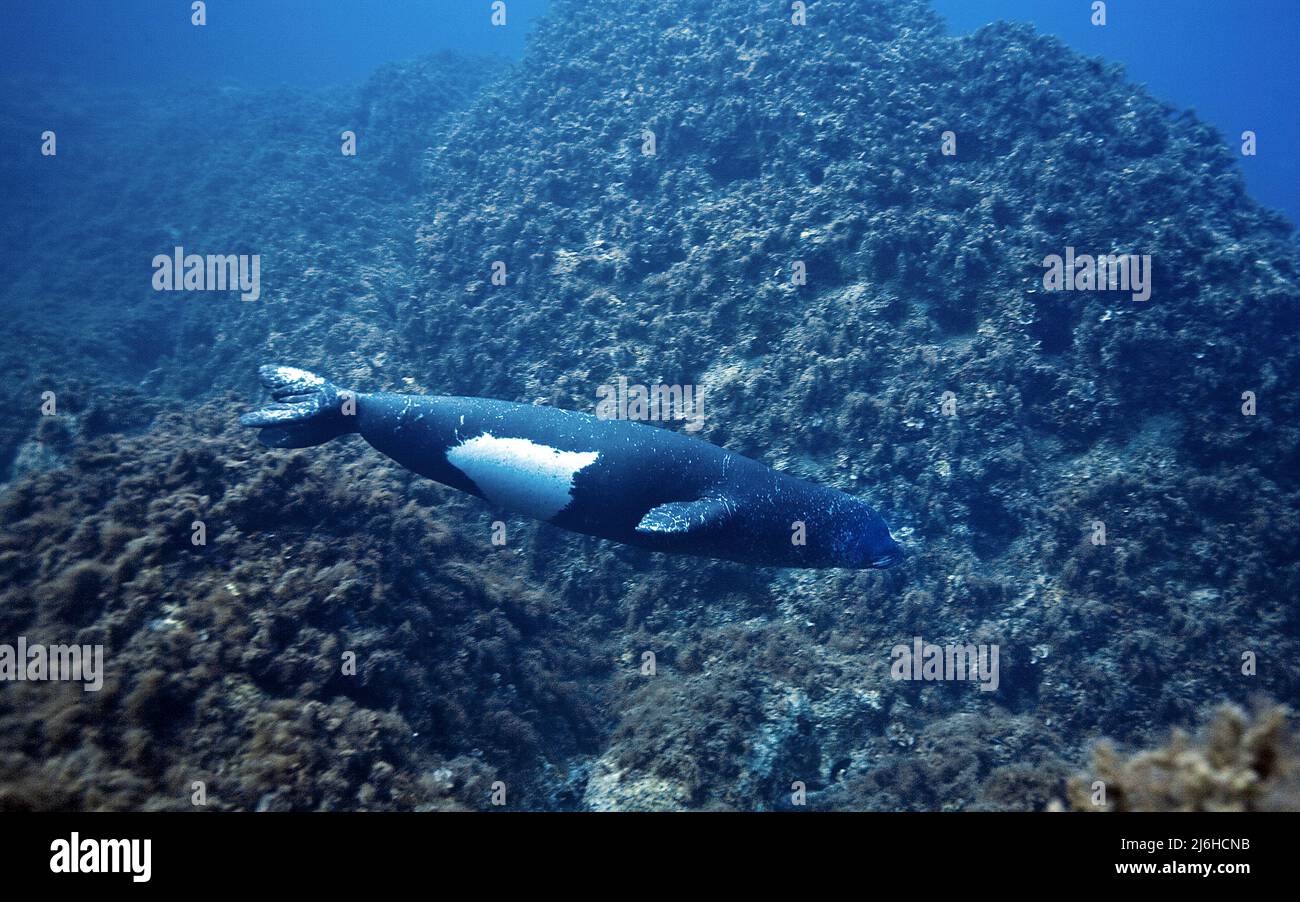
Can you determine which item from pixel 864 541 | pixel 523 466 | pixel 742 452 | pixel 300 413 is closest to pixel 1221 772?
pixel 864 541

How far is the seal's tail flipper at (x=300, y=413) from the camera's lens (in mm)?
5562

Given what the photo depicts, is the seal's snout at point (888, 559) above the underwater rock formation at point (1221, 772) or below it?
above

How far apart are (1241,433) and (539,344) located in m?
9.20

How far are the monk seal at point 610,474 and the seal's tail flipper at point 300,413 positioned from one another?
0.5 inches

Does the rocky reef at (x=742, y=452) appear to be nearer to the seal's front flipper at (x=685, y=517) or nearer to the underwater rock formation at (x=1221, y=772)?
the underwater rock formation at (x=1221, y=772)

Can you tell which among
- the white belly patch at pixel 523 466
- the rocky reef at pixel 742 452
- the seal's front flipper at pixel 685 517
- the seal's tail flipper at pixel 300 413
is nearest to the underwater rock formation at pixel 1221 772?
the rocky reef at pixel 742 452

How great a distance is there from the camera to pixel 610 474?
5.68m

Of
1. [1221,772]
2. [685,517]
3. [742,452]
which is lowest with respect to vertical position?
[1221,772]

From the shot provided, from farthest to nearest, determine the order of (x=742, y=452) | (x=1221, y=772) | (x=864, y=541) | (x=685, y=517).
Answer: (x=742, y=452) < (x=864, y=541) < (x=685, y=517) < (x=1221, y=772)

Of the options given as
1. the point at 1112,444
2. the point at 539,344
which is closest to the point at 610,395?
the point at 539,344

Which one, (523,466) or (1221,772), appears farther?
(523,466)

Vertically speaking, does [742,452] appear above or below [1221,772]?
above

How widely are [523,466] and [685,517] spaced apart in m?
1.72

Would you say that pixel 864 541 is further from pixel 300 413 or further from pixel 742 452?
pixel 300 413
